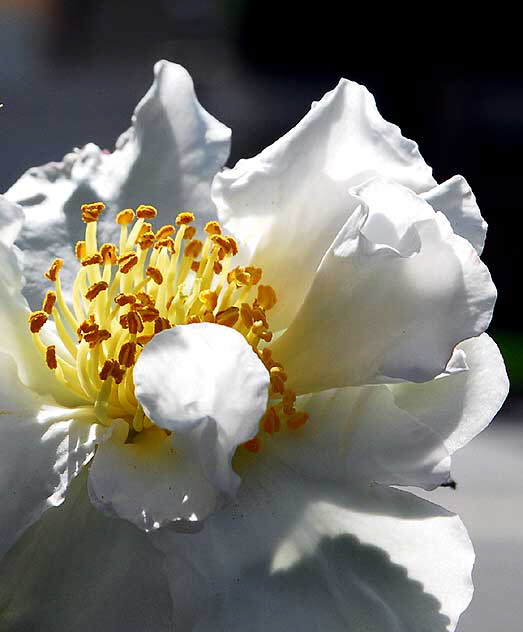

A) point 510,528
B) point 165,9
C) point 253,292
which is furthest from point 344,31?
point 253,292

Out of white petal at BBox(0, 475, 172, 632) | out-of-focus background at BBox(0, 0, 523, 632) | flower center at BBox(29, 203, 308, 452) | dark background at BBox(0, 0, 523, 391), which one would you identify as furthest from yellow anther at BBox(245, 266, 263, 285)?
dark background at BBox(0, 0, 523, 391)

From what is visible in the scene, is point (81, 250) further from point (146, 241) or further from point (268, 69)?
point (268, 69)

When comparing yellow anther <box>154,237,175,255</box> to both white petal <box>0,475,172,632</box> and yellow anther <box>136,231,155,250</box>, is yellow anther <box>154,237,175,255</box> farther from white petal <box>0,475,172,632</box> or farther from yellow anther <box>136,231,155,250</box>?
white petal <box>0,475,172,632</box>

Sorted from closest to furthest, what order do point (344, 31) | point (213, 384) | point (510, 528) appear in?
point (213, 384)
point (510, 528)
point (344, 31)

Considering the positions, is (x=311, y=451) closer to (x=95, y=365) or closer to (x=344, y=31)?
(x=95, y=365)

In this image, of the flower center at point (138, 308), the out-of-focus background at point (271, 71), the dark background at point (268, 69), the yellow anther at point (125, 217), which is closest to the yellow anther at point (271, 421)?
the flower center at point (138, 308)

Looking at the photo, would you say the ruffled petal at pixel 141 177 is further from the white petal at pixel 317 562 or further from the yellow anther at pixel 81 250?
the white petal at pixel 317 562
